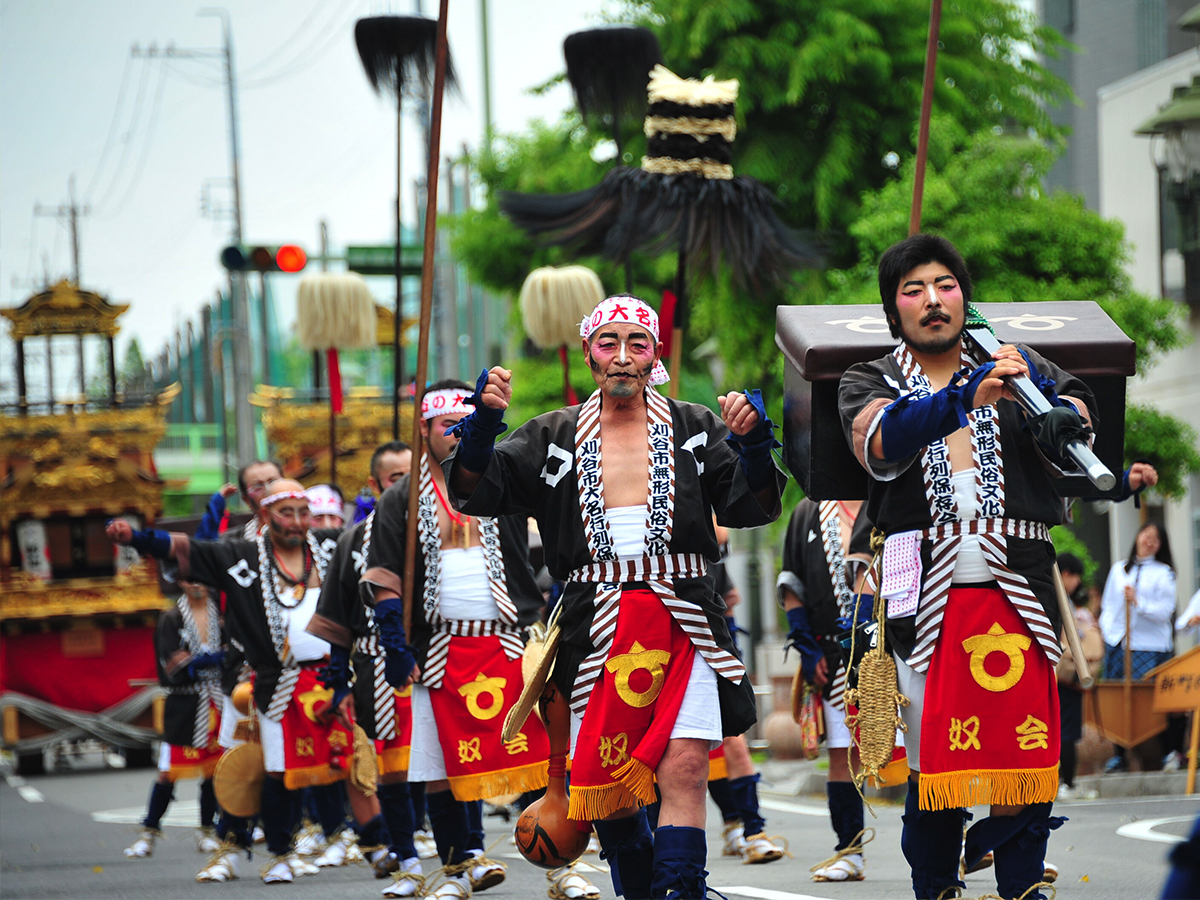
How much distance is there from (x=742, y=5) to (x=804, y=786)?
9774 millimetres

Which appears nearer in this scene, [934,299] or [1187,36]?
[934,299]

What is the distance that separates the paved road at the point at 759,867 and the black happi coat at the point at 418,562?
1.14m

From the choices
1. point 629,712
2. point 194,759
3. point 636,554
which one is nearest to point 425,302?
point 636,554

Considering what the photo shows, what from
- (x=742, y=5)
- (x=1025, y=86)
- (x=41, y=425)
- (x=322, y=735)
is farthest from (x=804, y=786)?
(x=41, y=425)

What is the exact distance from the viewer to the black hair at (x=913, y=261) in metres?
5.06

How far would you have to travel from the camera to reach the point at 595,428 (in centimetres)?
546

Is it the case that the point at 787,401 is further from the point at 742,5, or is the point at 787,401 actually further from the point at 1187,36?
the point at 1187,36

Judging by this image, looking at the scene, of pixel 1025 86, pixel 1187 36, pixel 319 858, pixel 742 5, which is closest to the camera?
pixel 319 858

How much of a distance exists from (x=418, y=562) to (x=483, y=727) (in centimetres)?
75

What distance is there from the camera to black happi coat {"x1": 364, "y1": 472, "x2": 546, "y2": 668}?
715cm

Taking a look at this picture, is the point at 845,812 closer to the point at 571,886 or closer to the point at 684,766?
the point at 571,886

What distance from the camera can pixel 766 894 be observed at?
6.67 metres

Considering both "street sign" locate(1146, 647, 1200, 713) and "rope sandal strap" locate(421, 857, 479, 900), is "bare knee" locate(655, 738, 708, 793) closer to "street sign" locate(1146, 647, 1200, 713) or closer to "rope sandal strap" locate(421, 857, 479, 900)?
"rope sandal strap" locate(421, 857, 479, 900)

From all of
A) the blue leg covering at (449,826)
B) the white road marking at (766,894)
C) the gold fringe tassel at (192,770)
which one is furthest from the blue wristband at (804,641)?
the gold fringe tassel at (192,770)
